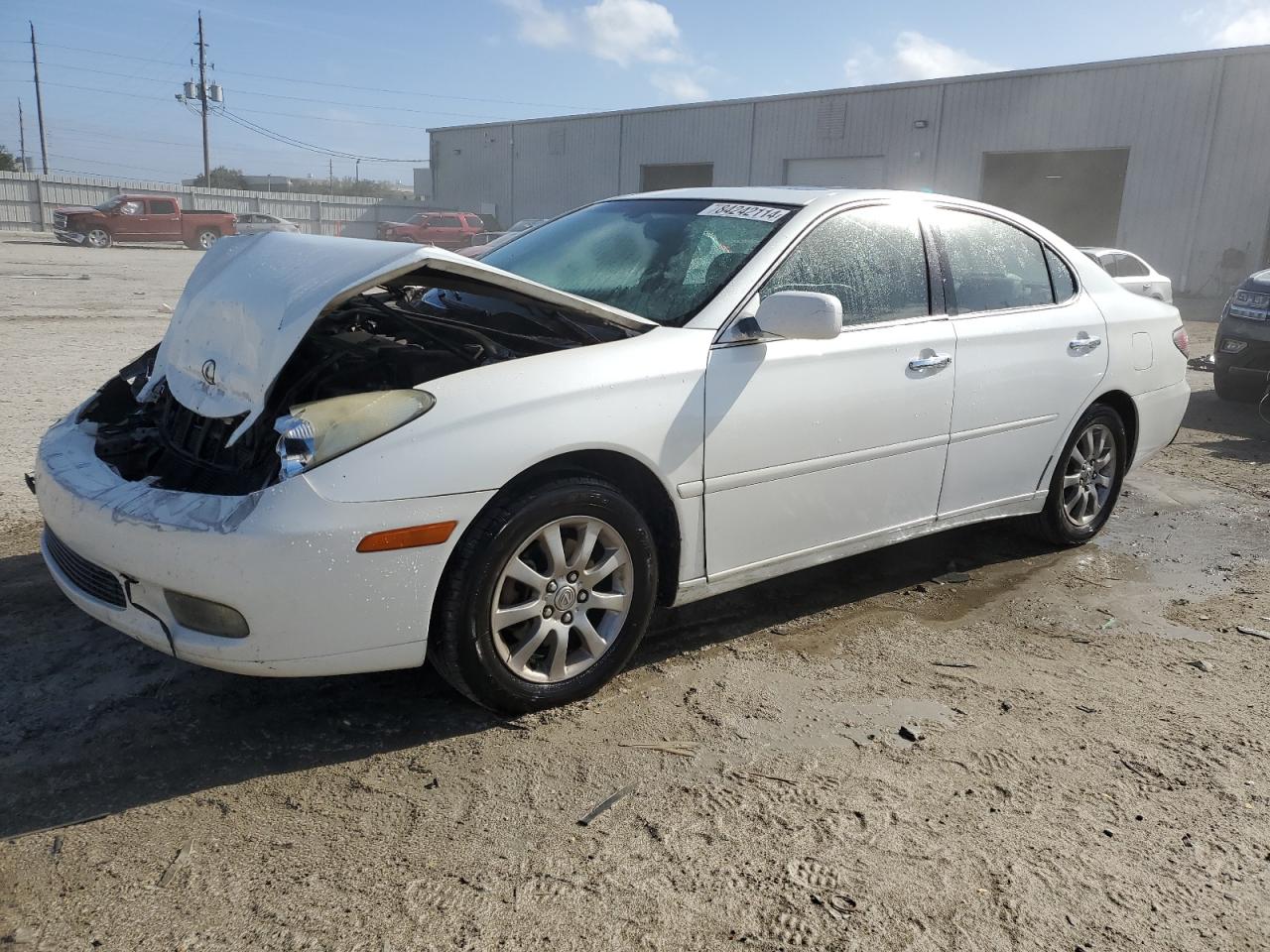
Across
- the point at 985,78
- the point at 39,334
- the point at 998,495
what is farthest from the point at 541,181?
the point at 998,495

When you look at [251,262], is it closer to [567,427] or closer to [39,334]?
[567,427]

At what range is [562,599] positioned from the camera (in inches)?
120

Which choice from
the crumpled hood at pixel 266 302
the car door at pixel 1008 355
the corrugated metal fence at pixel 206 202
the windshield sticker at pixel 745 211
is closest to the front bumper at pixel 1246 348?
the car door at pixel 1008 355

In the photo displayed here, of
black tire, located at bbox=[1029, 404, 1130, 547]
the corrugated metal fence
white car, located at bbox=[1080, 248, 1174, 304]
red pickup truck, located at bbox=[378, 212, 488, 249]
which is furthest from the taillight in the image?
the corrugated metal fence

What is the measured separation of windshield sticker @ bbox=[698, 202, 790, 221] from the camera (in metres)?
3.79

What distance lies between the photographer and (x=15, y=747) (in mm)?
2795

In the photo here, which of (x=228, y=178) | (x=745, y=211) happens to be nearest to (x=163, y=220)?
(x=745, y=211)

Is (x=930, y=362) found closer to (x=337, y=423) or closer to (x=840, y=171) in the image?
(x=337, y=423)

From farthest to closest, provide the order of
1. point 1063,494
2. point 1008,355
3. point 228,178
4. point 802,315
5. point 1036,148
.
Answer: point 228,178 → point 1036,148 → point 1063,494 → point 1008,355 → point 802,315

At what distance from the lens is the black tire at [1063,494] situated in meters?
4.71

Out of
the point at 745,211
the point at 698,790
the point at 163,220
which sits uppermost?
the point at 745,211

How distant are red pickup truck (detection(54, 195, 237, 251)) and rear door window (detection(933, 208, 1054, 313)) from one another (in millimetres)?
29492

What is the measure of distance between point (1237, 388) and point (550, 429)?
8.76 metres

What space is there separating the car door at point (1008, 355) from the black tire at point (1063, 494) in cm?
14
